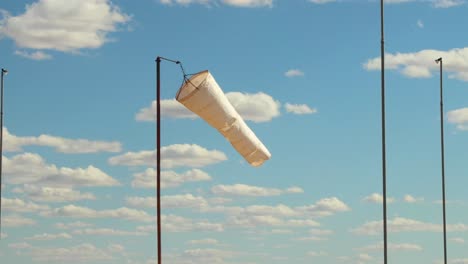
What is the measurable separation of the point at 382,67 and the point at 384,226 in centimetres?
793

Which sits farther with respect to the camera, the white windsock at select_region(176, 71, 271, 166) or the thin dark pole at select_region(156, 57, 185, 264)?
the thin dark pole at select_region(156, 57, 185, 264)

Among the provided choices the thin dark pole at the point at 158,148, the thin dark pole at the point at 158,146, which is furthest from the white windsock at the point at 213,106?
the thin dark pole at the point at 158,146

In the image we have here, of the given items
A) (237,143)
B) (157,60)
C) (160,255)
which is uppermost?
(157,60)

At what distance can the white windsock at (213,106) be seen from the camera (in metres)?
37.4

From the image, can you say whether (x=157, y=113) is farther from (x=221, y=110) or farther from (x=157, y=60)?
(x=221, y=110)

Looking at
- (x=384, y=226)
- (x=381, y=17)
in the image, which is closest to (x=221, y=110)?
(x=384, y=226)

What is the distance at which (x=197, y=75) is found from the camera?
37.8m

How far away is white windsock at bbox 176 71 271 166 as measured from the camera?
37438 millimetres

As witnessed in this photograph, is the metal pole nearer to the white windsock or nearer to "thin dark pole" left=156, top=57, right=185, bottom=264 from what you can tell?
"thin dark pole" left=156, top=57, right=185, bottom=264

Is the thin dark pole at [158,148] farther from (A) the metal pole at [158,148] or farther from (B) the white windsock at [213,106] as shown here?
(B) the white windsock at [213,106]

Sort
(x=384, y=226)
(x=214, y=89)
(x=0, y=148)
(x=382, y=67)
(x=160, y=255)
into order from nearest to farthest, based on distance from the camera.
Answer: (x=214, y=89) < (x=160, y=255) < (x=384, y=226) < (x=382, y=67) < (x=0, y=148)

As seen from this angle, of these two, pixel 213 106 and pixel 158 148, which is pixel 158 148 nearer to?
pixel 158 148

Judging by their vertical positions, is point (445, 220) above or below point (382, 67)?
below

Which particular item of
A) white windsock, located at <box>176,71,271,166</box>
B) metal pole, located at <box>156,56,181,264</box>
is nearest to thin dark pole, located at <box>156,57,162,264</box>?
metal pole, located at <box>156,56,181,264</box>
